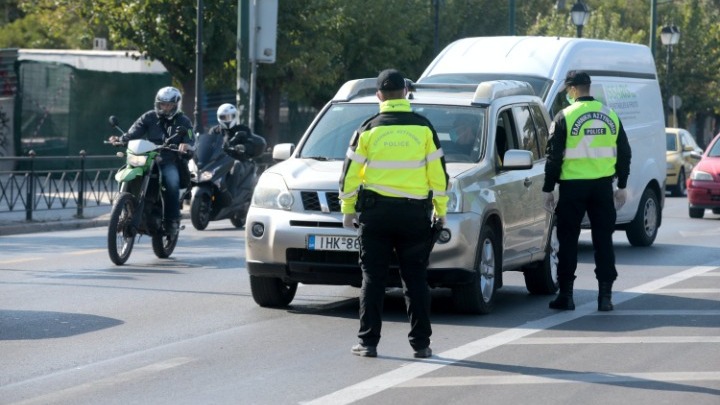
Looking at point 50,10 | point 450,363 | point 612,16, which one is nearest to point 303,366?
point 450,363

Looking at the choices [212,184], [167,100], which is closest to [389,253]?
[167,100]

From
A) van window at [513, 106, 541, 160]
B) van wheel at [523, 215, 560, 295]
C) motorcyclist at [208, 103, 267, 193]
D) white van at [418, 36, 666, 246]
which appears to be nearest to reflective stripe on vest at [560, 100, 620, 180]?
van window at [513, 106, 541, 160]

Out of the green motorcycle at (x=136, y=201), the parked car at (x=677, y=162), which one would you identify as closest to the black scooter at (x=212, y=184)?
the green motorcycle at (x=136, y=201)

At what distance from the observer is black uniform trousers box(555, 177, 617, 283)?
37.2 ft

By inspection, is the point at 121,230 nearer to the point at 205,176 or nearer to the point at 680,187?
the point at 205,176

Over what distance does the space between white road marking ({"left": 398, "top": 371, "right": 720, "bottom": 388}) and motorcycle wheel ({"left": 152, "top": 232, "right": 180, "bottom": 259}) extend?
7427mm

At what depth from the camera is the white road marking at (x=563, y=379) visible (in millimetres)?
8086

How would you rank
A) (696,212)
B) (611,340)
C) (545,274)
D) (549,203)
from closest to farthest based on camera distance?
(611,340), (549,203), (545,274), (696,212)

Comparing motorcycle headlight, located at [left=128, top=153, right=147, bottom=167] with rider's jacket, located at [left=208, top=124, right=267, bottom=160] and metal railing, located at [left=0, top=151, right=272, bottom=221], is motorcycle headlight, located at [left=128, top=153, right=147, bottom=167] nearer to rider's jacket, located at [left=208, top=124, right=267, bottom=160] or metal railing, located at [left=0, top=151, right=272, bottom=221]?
rider's jacket, located at [left=208, top=124, right=267, bottom=160]

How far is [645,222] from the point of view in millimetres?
18203

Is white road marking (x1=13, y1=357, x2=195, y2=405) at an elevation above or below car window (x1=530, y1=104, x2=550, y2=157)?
below

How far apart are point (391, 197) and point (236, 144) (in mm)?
10476

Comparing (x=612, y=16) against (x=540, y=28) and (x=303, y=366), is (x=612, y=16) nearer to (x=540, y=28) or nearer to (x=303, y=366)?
(x=540, y=28)

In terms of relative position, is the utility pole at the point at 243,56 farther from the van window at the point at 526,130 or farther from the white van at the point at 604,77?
the van window at the point at 526,130
